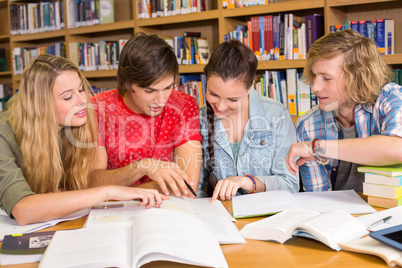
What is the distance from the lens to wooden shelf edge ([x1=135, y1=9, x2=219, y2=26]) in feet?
10.4

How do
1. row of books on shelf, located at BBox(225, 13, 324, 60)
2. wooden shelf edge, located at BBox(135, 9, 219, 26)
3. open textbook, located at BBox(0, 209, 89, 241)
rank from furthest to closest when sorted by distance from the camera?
wooden shelf edge, located at BBox(135, 9, 219, 26) → row of books on shelf, located at BBox(225, 13, 324, 60) → open textbook, located at BBox(0, 209, 89, 241)

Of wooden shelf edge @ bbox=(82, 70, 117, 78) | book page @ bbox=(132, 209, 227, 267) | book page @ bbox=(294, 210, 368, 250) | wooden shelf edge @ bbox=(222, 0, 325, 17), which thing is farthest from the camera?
wooden shelf edge @ bbox=(82, 70, 117, 78)

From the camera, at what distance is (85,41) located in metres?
4.08

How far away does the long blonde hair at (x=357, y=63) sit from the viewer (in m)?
1.69

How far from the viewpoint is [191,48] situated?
3336mm

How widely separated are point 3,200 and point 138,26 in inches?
94.1

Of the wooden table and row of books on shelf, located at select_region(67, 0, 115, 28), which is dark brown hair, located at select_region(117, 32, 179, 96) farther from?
row of books on shelf, located at select_region(67, 0, 115, 28)

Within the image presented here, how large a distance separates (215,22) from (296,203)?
2373mm

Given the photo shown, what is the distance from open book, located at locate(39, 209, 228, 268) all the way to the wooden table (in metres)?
0.05

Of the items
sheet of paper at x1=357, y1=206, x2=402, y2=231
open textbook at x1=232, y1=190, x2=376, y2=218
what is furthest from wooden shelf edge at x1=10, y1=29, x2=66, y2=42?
sheet of paper at x1=357, y1=206, x2=402, y2=231

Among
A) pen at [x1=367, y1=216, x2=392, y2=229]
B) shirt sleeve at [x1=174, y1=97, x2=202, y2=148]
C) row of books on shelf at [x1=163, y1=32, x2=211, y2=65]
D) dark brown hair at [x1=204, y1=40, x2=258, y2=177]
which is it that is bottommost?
pen at [x1=367, y1=216, x2=392, y2=229]

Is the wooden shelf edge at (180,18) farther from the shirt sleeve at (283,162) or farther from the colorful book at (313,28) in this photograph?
the shirt sleeve at (283,162)

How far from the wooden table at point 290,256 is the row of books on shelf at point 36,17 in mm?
3402

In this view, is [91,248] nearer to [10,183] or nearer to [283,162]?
[10,183]
